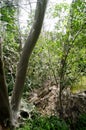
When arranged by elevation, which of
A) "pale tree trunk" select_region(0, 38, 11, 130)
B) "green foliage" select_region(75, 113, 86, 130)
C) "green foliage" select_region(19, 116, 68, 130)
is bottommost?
"green foliage" select_region(75, 113, 86, 130)

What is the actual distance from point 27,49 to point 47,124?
2970 mm

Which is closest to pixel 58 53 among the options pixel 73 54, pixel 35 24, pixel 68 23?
pixel 73 54

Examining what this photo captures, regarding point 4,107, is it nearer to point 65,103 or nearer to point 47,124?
point 47,124

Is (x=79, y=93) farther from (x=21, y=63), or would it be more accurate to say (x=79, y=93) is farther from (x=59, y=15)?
(x=21, y=63)

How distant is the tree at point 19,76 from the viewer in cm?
431

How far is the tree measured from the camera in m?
4.31

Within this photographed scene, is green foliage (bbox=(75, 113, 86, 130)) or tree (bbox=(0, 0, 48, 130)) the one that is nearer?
tree (bbox=(0, 0, 48, 130))

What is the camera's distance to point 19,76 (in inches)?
189

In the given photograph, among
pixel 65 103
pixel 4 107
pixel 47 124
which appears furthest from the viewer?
pixel 65 103

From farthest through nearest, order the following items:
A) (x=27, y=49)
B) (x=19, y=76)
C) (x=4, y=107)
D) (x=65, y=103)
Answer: (x=65, y=103) → (x=19, y=76) → (x=27, y=49) → (x=4, y=107)

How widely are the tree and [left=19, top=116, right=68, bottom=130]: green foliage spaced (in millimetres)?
1845

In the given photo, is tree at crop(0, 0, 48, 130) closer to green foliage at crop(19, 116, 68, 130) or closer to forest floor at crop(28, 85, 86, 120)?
green foliage at crop(19, 116, 68, 130)

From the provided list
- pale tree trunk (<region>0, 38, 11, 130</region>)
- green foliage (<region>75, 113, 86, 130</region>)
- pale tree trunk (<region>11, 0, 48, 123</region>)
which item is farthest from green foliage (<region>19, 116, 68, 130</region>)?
pale tree trunk (<region>0, 38, 11, 130</region>)

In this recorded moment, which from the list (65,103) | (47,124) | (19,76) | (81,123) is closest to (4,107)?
(19,76)
